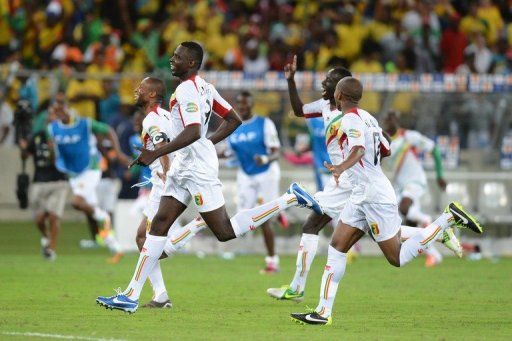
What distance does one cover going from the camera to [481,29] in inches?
1143

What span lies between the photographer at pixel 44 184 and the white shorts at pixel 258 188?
11.2ft

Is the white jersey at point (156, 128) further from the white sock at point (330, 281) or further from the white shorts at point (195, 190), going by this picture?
the white sock at point (330, 281)

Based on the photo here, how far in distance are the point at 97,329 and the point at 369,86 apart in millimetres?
14037

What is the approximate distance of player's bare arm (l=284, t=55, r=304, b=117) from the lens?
13.7m

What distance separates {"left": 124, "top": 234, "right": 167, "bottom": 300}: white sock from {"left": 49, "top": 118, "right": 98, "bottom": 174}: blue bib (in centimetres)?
948

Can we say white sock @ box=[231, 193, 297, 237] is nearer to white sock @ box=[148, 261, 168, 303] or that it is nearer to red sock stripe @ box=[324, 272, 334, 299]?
white sock @ box=[148, 261, 168, 303]

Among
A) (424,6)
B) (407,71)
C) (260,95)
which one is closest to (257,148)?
(260,95)

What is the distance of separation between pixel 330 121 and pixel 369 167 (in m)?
1.26

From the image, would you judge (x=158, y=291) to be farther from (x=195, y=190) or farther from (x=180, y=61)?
(x=180, y=61)

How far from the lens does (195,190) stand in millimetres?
12430

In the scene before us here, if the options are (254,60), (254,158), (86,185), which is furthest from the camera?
(254,60)

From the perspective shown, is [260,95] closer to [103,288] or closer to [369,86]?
[369,86]

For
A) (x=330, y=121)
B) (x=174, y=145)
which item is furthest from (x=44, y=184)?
(x=174, y=145)

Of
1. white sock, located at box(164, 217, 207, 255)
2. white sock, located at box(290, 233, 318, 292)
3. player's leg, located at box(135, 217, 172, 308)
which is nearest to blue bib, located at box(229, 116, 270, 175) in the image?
white sock, located at box(290, 233, 318, 292)
